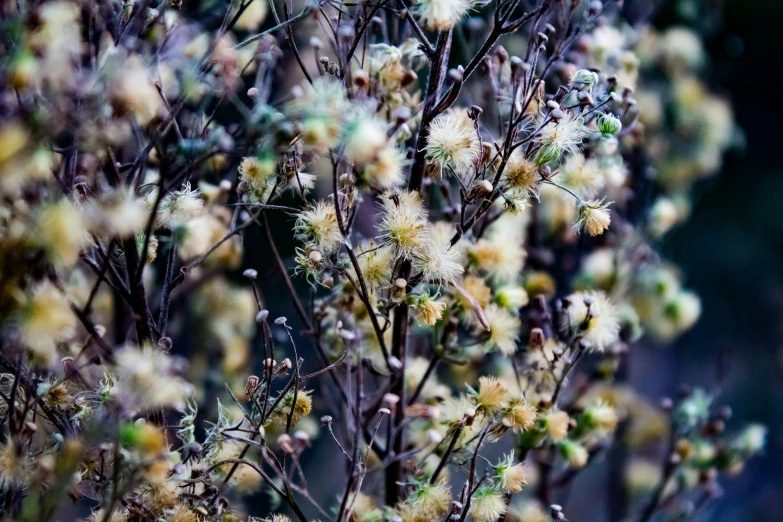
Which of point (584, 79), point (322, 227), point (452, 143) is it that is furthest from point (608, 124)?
point (322, 227)

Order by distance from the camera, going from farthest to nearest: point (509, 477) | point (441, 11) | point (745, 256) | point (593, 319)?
point (745, 256) → point (593, 319) → point (509, 477) → point (441, 11)

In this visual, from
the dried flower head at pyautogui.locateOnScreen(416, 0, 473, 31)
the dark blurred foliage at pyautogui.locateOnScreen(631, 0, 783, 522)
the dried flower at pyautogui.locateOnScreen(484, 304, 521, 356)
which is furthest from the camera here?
the dark blurred foliage at pyautogui.locateOnScreen(631, 0, 783, 522)

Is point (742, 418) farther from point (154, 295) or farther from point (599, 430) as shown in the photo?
point (154, 295)

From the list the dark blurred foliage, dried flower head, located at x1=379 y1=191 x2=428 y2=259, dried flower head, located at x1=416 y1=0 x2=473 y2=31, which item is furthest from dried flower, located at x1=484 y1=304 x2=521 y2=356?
the dark blurred foliage

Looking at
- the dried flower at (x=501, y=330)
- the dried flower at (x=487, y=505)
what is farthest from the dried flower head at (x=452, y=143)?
the dried flower at (x=487, y=505)

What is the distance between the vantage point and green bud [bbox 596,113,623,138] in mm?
685

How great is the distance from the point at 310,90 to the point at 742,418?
1971 millimetres

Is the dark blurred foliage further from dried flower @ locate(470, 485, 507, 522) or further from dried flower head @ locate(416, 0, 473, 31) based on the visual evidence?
dried flower head @ locate(416, 0, 473, 31)

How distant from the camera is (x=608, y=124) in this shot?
0.69 meters

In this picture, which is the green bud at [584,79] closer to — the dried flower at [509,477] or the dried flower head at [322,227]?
the dried flower head at [322,227]

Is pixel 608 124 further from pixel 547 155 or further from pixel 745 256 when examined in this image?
pixel 745 256

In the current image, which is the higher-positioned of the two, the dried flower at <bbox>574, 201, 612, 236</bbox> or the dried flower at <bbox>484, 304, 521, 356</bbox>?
the dried flower at <bbox>574, 201, 612, 236</bbox>

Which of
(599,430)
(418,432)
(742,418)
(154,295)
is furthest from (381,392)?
(742,418)

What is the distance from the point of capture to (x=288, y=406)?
0.71 meters
